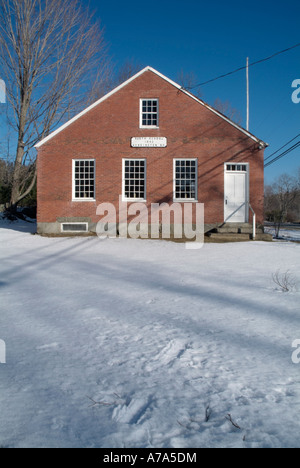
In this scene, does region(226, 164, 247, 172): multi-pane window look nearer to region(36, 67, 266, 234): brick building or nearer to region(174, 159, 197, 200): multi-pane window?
region(36, 67, 266, 234): brick building

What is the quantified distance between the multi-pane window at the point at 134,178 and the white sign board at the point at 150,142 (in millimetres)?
748

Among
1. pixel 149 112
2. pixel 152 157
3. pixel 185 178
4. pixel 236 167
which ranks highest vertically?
pixel 149 112

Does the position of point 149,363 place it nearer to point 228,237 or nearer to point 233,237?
point 228,237

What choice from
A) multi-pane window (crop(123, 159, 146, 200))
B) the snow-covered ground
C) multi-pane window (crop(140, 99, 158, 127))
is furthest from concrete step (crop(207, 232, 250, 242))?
the snow-covered ground

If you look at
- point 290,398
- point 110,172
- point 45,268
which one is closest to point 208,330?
point 290,398

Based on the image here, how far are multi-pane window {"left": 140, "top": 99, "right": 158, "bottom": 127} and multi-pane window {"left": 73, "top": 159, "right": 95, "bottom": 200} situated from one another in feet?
10.6

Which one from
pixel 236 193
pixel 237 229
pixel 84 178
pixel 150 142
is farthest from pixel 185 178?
pixel 84 178

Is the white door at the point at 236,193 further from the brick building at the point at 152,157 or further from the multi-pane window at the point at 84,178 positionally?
the multi-pane window at the point at 84,178

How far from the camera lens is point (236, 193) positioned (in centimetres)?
1496

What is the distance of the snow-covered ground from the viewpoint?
2.04m

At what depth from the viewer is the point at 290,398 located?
93.0 inches

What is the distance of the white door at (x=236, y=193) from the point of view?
14.9 m

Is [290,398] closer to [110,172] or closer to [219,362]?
[219,362]

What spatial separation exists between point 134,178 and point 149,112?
130 inches
